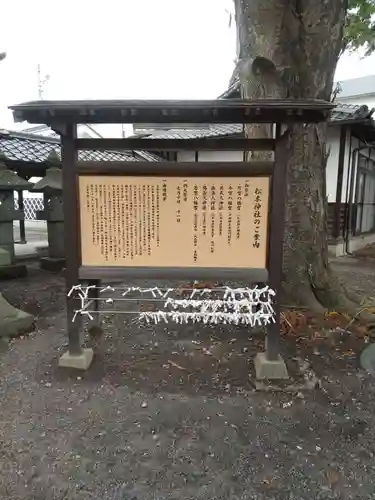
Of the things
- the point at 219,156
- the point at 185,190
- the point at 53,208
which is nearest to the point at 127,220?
the point at 185,190

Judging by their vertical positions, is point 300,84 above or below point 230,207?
above

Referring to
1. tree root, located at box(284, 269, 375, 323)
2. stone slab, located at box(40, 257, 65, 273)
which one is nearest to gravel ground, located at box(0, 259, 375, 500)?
tree root, located at box(284, 269, 375, 323)

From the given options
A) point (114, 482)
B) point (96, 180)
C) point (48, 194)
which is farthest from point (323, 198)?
point (48, 194)

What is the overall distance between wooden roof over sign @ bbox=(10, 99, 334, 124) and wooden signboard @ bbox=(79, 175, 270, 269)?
0.49 m

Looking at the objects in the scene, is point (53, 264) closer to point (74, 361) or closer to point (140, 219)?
point (74, 361)

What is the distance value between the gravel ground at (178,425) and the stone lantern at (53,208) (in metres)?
4.20

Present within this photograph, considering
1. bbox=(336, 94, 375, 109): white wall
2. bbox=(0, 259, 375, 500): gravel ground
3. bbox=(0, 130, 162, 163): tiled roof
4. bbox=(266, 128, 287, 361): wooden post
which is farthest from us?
bbox=(336, 94, 375, 109): white wall

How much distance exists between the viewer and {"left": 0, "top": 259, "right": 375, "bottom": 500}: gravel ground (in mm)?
2221

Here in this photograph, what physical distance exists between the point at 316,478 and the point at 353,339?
2198 millimetres

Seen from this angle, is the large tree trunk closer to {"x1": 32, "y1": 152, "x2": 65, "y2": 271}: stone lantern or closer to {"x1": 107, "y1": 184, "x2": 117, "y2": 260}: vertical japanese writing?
{"x1": 107, "y1": 184, "x2": 117, "y2": 260}: vertical japanese writing

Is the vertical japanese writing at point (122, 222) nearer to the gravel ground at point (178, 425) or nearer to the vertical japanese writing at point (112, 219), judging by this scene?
the vertical japanese writing at point (112, 219)

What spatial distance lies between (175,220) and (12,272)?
5146 mm

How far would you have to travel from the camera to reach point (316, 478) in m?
2.27

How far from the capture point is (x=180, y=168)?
329cm
